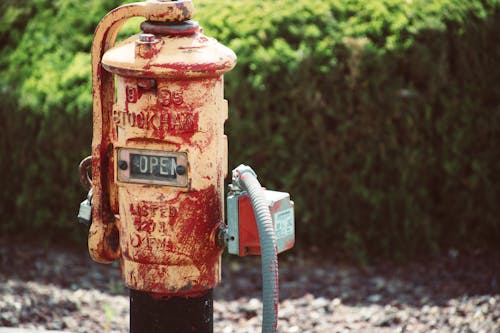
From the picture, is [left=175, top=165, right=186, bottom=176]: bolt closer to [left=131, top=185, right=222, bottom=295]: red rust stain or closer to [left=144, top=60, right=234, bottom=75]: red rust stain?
[left=131, top=185, right=222, bottom=295]: red rust stain

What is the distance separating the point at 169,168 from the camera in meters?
3.02

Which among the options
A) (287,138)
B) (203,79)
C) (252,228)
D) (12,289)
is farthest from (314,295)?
(203,79)

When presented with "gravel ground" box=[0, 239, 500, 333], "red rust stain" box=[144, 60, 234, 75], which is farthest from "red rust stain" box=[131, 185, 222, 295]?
"gravel ground" box=[0, 239, 500, 333]

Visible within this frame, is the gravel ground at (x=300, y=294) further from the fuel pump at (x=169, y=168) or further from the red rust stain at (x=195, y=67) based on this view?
the red rust stain at (x=195, y=67)

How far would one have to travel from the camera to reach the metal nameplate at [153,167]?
3.01m

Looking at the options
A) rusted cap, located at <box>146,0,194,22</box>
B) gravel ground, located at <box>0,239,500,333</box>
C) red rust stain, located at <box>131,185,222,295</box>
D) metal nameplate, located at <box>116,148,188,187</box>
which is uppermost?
rusted cap, located at <box>146,0,194,22</box>

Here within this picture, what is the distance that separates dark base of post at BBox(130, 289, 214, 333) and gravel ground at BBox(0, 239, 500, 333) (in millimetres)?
1178

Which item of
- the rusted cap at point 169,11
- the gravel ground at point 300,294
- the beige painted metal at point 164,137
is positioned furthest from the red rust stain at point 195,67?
the gravel ground at point 300,294

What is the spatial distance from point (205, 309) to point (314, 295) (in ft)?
5.49

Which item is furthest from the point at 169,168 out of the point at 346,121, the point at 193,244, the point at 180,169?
the point at 346,121

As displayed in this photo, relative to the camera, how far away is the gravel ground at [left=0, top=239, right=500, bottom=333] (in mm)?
4422

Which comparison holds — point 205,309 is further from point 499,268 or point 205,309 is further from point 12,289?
point 499,268

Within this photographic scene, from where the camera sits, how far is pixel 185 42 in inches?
119

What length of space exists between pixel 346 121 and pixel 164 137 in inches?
90.4
